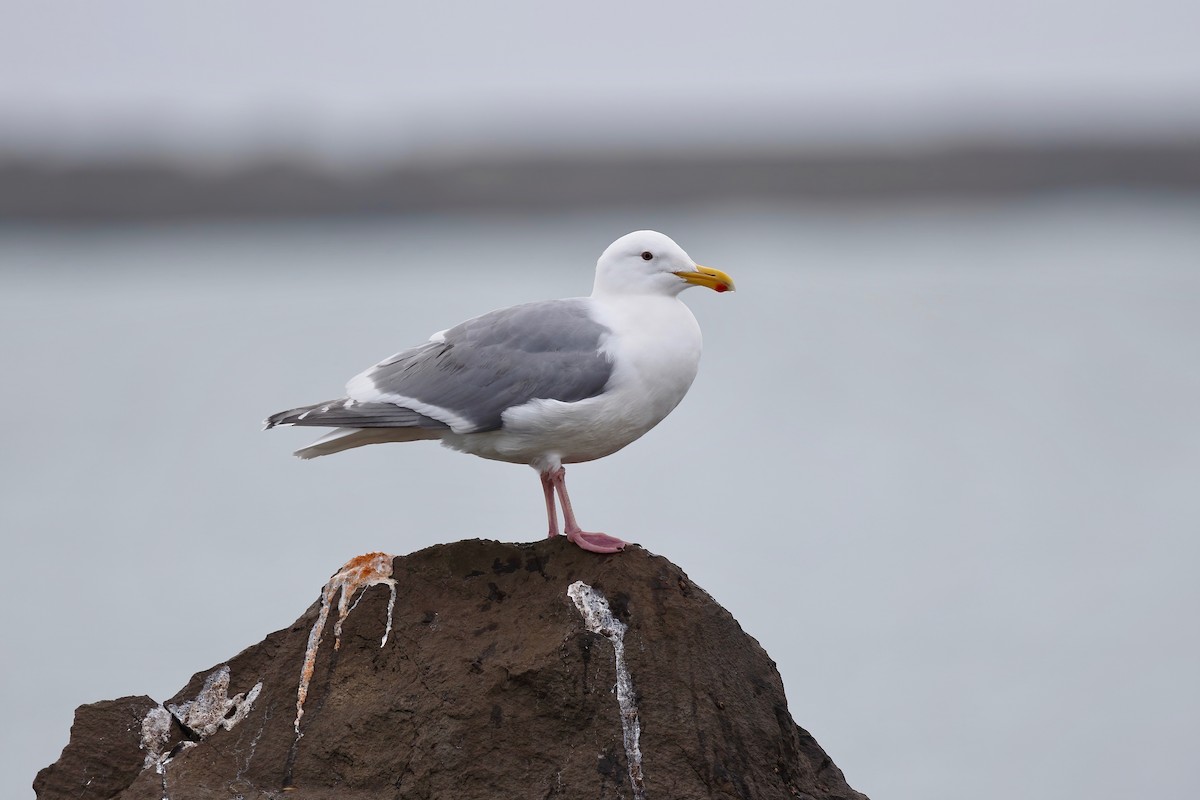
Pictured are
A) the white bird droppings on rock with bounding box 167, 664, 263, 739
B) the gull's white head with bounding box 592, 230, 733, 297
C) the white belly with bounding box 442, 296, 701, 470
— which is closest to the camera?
→ the white bird droppings on rock with bounding box 167, 664, 263, 739

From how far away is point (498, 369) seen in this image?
6184 millimetres

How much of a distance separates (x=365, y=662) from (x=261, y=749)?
48cm

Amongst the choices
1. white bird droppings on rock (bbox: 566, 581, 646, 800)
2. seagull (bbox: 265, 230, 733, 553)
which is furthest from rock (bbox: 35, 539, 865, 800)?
seagull (bbox: 265, 230, 733, 553)

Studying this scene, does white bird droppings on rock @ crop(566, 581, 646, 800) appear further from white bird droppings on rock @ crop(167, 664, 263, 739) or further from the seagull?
white bird droppings on rock @ crop(167, 664, 263, 739)

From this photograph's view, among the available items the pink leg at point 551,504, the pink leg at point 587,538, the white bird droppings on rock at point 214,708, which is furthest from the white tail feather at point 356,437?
the white bird droppings on rock at point 214,708

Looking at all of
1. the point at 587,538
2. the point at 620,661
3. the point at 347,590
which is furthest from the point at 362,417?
the point at 620,661

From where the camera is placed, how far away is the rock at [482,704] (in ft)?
18.1

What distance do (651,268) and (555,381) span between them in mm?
655

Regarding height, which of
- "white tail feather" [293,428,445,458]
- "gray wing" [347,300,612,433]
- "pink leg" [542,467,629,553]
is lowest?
"pink leg" [542,467,629,553]

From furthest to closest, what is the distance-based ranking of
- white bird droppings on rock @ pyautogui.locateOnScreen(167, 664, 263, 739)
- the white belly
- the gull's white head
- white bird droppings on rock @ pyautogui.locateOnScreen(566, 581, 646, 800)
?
the gull's white head, the white belly, white bird droppings on rock @ pyautogui.locateOnScreen(167, 664, 263, 739), white bird droppings on rock @ pyautogui.locateOnScreen(566, 581, 646, 800)

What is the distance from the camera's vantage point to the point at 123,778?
578 cm

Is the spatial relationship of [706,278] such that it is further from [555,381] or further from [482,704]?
[482,704]

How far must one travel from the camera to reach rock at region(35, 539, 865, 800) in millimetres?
5504

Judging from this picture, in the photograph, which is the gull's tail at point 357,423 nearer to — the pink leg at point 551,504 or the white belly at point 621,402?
the white belly at point 621,402
